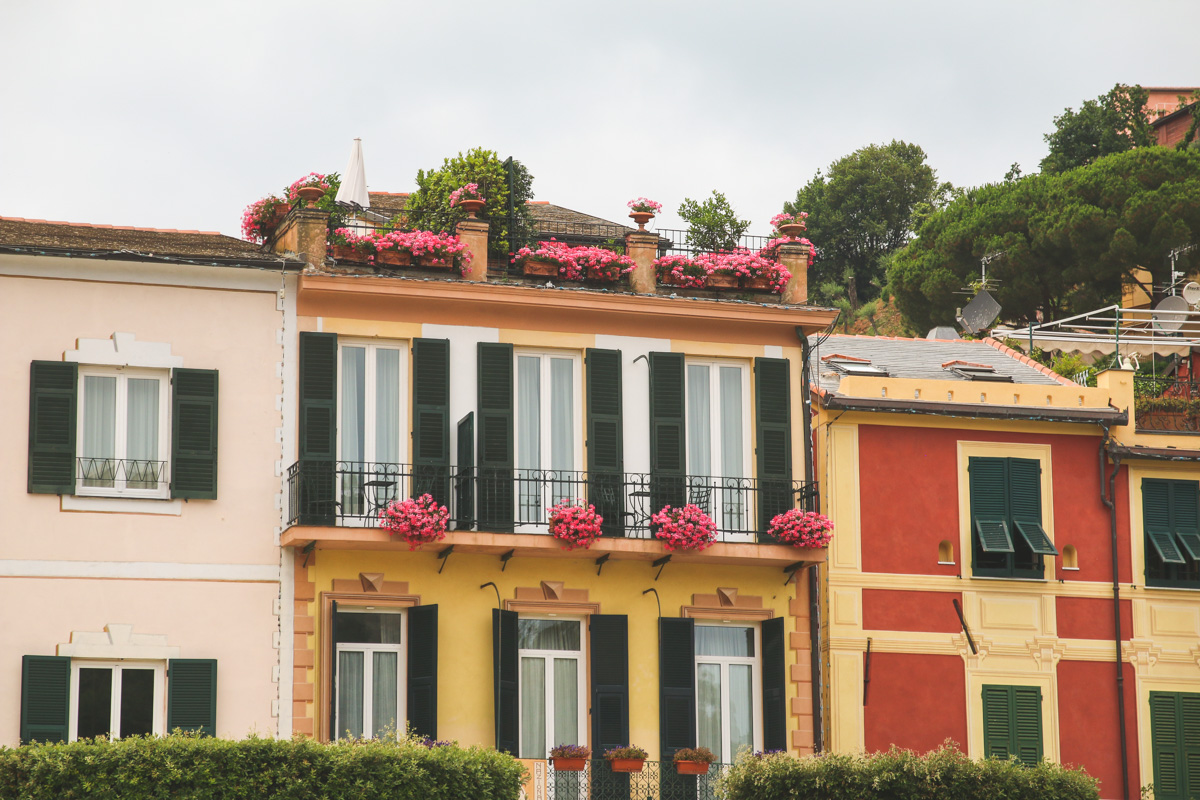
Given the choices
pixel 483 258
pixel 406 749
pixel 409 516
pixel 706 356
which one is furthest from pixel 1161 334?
pixel 406 749

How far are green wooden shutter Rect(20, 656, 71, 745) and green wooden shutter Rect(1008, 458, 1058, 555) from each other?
44.5 ft

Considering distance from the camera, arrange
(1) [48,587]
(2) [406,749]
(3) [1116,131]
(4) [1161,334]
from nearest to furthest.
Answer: (2) [406,749] → (1) [48,587] → (4) [1161,334] → (3) [1116,131]

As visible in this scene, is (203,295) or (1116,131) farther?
(1116,131)

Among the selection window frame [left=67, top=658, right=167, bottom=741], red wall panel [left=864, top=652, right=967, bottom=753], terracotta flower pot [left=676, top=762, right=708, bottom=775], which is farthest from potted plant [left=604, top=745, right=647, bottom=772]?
window frame [left=67, top=658, right=167, bottom=741]

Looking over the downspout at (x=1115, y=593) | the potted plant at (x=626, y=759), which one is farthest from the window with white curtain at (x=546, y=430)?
the downspout at (x=1115, y=593)

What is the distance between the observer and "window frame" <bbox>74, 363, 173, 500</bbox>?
2181cm

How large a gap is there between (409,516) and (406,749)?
11.7ft

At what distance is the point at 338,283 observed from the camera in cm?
2302

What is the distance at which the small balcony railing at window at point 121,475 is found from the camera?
21.8 metres

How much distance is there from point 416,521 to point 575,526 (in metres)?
2.15

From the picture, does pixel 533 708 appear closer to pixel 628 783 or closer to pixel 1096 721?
pixel 628 783

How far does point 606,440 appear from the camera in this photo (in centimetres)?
2381

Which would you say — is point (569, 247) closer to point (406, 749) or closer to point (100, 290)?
point (100, 290)

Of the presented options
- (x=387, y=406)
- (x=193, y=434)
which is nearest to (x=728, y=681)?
(x=387, y=406)
